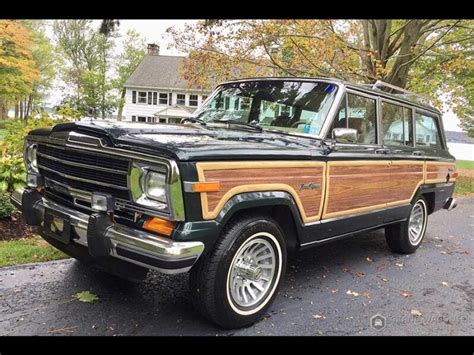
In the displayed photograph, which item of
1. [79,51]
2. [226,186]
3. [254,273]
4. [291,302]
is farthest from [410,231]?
[79,51]

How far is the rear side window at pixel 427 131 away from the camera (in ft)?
18.9

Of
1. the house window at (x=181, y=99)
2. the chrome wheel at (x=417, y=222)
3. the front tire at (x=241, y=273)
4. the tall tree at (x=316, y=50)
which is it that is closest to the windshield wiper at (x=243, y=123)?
the front tire at (x=241, y=273)

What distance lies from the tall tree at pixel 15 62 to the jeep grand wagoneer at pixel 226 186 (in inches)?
825

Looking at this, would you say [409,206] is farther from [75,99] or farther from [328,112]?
[75,99]

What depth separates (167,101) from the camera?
123 ft

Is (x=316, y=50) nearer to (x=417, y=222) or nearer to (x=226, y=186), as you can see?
(x=417, y=222)

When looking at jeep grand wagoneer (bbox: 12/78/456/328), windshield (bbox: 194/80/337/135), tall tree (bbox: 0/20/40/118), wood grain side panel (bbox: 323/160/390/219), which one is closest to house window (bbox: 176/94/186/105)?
tall tree (bbox: 0/20/40/118)

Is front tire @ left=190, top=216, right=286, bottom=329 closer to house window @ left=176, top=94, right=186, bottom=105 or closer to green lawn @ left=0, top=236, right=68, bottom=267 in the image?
green lawn @ left=0, top=236, right=68, bottom=267

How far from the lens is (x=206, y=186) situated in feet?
8.88

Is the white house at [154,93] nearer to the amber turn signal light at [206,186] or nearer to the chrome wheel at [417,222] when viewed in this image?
the chrome wheel at [417,222]

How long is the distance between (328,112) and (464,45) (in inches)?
498

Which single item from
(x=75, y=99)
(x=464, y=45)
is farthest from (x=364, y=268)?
(x=75, y=99)

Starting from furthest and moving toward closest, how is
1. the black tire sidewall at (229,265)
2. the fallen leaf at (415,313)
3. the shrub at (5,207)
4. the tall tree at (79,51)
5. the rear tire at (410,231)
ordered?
the tall tree at (79,51) → the rear tire at (410,231) → the shrub at (5,207) → the fallen leaf at (415,313) → the black tire sidewall at (229,265)

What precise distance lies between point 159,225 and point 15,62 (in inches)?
1035
